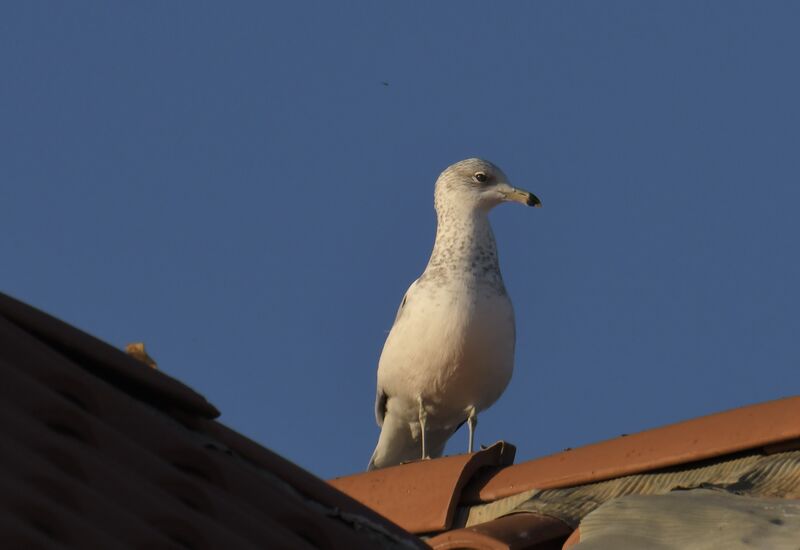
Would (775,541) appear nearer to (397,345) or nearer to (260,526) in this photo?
(260,526)

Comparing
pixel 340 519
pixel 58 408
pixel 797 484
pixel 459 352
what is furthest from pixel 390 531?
pixel 459 352

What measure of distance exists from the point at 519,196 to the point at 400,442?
173 cm

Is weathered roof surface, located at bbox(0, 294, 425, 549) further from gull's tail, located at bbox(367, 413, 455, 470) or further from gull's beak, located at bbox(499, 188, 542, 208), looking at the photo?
gull's beak, located at bbox(499, 188, 542, 208)

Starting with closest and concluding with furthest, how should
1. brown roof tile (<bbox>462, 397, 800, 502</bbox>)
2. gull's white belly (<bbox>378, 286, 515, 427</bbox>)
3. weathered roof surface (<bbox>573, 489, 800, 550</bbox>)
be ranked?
weathered roof surface (<bbox>573, 489, 800, 550</bbox>) → brown roof tile (<bbox>462, 397, 800, 502</bbox>) → gull's white belly (<bbox>378, 286, 515, 427</bbox>)

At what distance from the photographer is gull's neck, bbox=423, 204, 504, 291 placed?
9.44 metres

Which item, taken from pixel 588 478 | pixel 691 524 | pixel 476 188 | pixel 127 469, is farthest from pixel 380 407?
pixel 127 469

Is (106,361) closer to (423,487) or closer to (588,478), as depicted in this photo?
(588,478)

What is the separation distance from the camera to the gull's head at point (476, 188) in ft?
34.0

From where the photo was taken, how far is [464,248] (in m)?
9.70

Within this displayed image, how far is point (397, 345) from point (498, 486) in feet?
12.8

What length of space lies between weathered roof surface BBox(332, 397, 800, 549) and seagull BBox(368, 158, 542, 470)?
11.2 feet

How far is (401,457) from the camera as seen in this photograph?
31.9ft

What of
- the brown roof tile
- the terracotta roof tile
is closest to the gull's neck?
the terracotta roof tile

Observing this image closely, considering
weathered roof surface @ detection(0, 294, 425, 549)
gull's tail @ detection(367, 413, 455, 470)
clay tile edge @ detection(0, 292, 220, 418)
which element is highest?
gull's tail @ detection(367, 413, 455, 470)
